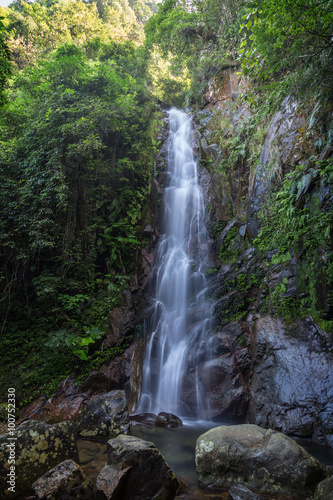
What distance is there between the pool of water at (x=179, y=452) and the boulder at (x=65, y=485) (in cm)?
102

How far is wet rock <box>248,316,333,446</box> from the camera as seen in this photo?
5.36 m

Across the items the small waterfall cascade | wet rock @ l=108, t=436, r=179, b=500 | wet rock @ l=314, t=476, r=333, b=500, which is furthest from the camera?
the small waterfall cascade

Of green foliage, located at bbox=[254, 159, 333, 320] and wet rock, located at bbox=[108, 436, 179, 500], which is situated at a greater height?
green foliage, located at bbox=[254, 159, 333, 320]

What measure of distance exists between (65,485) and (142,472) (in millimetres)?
958

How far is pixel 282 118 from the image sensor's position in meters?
8.84

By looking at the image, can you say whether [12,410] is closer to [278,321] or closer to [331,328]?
[278,321]

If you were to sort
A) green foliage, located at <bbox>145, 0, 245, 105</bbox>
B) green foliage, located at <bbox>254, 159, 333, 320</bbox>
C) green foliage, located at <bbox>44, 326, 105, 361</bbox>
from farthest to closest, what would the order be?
green foliage, located at <bbox>145, 0, 245, 105</bbox> → green foliage, located at <bbox>44, 326, 105, 361</bbox> → green foliage, located at <bbox>254, 159, 333, 320</bbox>

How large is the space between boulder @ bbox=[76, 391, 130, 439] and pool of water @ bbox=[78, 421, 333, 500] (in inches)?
9.7

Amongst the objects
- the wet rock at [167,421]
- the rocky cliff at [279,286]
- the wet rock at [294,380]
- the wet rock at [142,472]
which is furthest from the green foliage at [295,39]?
the wet rock at [167,421]

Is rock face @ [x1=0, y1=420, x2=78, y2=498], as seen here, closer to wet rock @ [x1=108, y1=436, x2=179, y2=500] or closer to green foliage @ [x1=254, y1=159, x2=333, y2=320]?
wet rock @ [x1=108, y1=436, x2=179, y2=500]

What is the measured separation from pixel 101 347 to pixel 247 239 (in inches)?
232

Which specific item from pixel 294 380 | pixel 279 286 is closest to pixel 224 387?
pixel 294 380

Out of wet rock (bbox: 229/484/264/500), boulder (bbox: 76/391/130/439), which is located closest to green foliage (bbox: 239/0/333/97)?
wet rock (bbox: 229/484/264/500)

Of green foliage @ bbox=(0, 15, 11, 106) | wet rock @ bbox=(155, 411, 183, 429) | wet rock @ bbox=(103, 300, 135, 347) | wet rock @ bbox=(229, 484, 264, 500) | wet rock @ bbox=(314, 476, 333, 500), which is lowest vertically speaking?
wet rock @ bbox=(229, 484, 264, 500)
